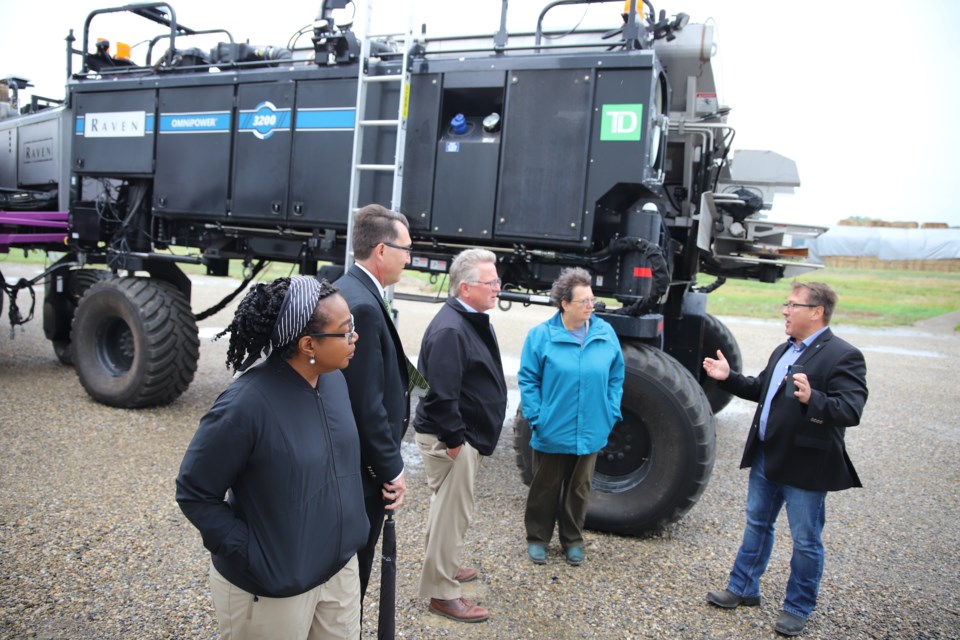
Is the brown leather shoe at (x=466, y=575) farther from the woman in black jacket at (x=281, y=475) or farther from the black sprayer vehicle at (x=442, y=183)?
the woman in black jacket at (x=281, y=475)

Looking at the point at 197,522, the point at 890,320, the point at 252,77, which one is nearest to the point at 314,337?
the point at 197,522

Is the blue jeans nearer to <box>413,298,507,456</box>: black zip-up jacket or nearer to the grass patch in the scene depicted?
<box>413,298,507,456</box>: black zip-up jacket

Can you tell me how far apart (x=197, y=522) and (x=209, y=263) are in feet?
18.6

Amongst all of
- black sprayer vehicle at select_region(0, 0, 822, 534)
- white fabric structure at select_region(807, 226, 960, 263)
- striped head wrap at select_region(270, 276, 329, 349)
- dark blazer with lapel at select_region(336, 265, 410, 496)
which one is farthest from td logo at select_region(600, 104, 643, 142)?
white fabric structure at select_region(807, 226, 960, 263)

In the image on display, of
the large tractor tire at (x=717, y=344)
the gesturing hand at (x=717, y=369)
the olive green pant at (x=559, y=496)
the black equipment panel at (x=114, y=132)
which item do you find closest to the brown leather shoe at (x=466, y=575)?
the olive green pant at (x=559, y=496)

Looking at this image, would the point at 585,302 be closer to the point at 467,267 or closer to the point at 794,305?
the point at 467,267

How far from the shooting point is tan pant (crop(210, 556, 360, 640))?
2070mm

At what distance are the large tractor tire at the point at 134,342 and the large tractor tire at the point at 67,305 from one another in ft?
4.82

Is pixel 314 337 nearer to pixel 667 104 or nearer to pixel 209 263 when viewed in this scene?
pixel 667 104

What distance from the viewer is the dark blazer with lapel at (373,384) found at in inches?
102

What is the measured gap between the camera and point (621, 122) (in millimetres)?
4719

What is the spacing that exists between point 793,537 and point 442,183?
3.26 meters

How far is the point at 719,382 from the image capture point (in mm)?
3980

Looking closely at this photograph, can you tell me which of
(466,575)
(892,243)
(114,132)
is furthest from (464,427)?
(892,243)
